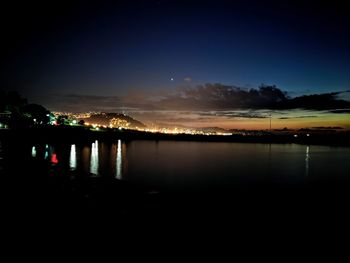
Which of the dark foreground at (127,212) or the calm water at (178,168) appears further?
the calm water at (178,168)

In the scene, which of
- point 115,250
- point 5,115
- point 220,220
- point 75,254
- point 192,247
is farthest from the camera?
point 5,115

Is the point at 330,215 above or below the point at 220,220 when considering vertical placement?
below

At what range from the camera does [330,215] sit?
1558 cm

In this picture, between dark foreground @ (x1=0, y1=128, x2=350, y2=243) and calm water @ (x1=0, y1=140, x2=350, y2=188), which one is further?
calm water @ (x1=0, y1=140, x2=350, y2=188)

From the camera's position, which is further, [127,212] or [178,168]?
[178,168]

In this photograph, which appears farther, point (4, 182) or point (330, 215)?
point (330, 215)

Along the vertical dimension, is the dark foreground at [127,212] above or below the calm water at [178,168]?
above

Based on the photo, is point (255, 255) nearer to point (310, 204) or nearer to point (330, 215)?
point (330, 215)

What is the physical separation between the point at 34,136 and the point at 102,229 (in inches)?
2634

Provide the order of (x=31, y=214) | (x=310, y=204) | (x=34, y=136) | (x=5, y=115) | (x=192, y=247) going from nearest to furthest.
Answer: (x=192, y=247)
(x=31, y=214)
(x=310, y=204)
(x=34, y=136)
(x=5, y=115)

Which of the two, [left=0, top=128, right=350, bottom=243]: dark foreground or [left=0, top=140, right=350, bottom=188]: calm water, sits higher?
[left=0, top=128, right=350, bottom=243]: dark foreground

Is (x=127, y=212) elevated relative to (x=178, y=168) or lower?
elevated

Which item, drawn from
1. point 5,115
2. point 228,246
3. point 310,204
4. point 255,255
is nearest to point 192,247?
point 228,246

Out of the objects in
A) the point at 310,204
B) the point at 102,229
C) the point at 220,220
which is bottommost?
the point at 310,204
